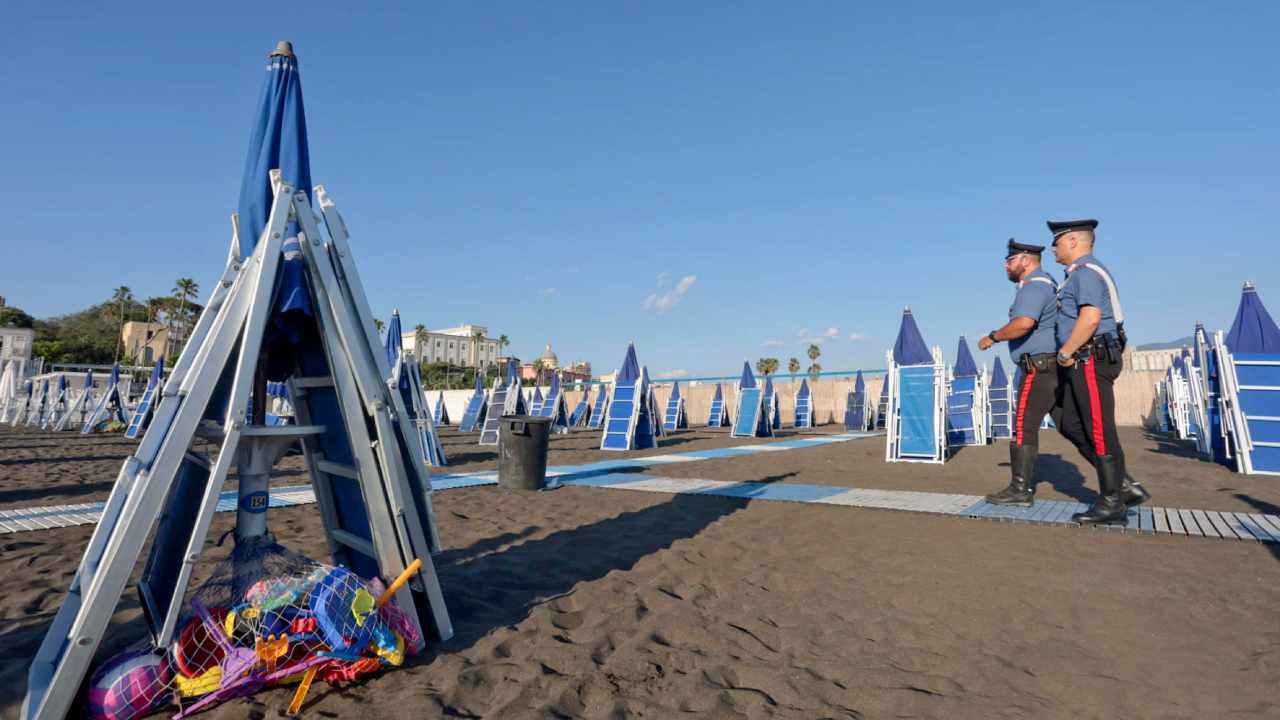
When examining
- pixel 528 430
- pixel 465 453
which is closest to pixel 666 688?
Answer: pixel 528 430

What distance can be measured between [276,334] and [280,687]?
144 cm

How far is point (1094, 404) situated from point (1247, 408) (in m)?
6.49

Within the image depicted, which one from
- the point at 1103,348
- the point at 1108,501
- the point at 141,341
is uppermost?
the point at 141,341

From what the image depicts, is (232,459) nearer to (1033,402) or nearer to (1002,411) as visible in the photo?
(1033,402)

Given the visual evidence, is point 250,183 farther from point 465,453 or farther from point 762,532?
point 465,453

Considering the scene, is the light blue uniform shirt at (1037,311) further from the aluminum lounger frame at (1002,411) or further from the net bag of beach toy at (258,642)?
the aluminum lounger frame at (1002,411)

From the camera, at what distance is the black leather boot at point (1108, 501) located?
494cm

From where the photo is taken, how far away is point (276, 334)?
2.78m

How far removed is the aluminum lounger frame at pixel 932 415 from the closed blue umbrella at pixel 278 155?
1066cm

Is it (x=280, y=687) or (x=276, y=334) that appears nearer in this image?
(x=280, y=687)

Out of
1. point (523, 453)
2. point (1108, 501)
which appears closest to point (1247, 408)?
point (1108, 501)

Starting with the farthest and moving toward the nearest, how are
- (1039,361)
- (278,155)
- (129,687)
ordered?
(1039,361) < (278,155) < (129,687)

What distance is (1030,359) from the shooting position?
17.9 ft

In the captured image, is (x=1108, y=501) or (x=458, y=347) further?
(x=458, y=347)
